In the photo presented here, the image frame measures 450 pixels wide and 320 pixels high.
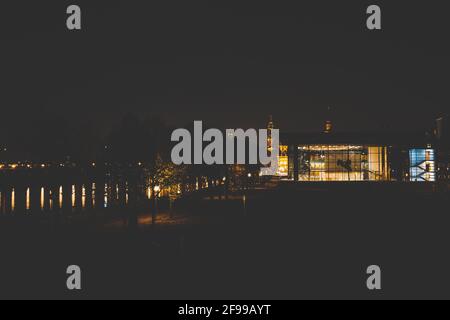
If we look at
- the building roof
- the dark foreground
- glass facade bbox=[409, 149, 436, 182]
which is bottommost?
the dark foreground

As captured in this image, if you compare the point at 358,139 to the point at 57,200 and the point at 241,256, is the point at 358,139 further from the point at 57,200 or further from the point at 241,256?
the point at 241,256

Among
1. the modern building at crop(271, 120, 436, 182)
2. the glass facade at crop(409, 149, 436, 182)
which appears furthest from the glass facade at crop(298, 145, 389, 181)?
the glass facade at crop(409, 149, 436, 182)

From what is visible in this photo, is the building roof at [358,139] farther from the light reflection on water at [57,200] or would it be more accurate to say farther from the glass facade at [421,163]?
the light reflection on water at [57,200]

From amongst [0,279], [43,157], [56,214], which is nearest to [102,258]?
[0,279]

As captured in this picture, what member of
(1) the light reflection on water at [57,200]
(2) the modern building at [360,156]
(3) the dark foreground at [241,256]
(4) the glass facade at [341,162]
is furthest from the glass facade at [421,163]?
(3) the dark foreground at [241,256]

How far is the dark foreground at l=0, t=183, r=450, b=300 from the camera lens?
41.5 feet

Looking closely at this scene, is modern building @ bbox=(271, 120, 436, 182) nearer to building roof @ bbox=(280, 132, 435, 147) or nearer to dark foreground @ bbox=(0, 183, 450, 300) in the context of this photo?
building roof @ bbox=(280, 132, 435, 147)

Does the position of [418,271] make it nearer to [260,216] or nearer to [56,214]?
[260,216]

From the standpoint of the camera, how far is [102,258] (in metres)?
16.9

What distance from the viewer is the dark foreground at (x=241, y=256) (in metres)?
12.6

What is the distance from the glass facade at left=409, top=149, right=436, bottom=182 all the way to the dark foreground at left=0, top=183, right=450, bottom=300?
3625cm

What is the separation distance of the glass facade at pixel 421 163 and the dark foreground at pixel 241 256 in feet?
119

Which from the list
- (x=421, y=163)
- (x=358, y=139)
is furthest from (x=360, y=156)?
(x=421, y=163)

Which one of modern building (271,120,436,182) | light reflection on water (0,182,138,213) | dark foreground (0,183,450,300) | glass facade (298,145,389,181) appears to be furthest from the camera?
glass facade (298,145,389,181)
